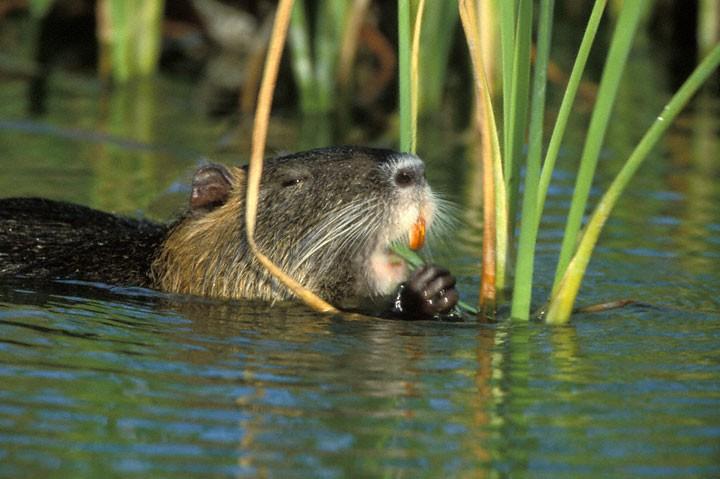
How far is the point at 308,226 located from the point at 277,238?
0.43ft

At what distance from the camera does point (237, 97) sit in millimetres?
10258

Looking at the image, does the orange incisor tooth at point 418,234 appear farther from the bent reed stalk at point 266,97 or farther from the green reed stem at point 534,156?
the bent reed stalk at point 266,97

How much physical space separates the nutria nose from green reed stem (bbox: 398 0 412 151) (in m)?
0.07

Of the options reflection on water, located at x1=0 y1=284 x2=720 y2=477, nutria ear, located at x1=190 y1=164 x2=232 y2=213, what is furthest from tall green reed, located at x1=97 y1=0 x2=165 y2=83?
reflection on water, located at x1=0 y1=284 x2=720 y2=477

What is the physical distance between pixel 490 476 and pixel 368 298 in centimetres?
181

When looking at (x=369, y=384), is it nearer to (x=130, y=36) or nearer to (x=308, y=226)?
(x=308, y=226)

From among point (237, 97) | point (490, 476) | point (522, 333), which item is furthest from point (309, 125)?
point (490, 476)

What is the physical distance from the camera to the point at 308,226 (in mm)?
4887

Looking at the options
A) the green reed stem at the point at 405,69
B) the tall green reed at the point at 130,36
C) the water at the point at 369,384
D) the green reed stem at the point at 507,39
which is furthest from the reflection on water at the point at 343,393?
the tall green reed at the point at 130,36

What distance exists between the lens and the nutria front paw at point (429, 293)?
14.7ft

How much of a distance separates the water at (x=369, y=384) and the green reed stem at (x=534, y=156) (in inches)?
9.3

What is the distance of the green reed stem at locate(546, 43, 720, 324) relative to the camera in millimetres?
3719

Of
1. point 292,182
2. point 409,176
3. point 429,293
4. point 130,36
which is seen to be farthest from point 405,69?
point 130,36

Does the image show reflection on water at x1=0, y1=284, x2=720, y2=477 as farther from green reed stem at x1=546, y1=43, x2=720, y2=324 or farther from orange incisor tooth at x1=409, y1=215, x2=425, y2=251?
orange incisor tooth at x1=409, y1=215, x2=425, y2=251
